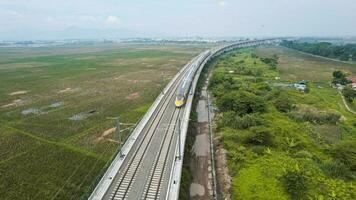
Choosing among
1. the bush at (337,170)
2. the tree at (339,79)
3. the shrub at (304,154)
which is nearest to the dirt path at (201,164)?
the shrub at (304,154)

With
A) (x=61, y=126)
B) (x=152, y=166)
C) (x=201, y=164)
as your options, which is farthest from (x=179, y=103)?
(x=152, y=166)

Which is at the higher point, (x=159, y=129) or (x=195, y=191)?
(x=159, y=129)

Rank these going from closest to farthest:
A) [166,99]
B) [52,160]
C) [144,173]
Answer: [144,173]
[52,160]
[166,99]

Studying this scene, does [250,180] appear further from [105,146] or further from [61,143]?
[61,143]

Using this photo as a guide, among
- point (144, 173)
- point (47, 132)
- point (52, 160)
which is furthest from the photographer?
point (47, 132)

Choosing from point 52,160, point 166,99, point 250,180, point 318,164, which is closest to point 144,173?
point 250,180

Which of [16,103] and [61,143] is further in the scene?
[16,103]

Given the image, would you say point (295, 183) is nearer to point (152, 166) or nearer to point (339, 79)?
point (152, 166)
